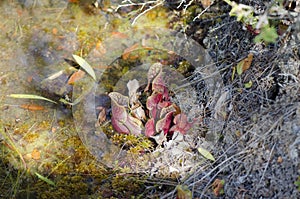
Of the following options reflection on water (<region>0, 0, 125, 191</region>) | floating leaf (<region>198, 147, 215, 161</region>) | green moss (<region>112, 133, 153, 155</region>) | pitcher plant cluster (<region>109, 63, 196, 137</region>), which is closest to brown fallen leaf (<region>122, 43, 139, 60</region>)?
reflection on water (<region>0, 0, 125, 191</region>)

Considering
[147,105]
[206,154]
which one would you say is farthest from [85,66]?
[206,154]

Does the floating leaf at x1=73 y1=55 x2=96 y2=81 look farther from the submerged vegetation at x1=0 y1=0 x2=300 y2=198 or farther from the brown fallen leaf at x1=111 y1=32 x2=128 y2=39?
the brown fallen leaf at x1=111 y1=32 x2=128 y2=39

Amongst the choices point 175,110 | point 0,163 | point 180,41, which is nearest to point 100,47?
point 180,41

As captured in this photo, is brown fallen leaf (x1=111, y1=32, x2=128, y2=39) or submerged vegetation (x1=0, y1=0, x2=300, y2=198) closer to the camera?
submerged vegetation (x1=0, y1=0, x2=300, y2=198)

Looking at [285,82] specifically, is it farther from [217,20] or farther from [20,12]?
[20,12]

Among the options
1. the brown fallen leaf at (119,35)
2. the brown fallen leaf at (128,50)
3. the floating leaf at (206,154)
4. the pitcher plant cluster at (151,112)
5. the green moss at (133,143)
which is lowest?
the green moss at (133,143)

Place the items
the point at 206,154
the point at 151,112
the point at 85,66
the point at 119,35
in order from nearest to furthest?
the point at 206,154 < the point at 151,112 < the point at 85,66 < the point at 119,35

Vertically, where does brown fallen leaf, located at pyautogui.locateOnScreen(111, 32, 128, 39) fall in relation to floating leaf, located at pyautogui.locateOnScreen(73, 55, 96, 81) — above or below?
above

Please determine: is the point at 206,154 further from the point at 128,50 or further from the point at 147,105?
the point at 128,50

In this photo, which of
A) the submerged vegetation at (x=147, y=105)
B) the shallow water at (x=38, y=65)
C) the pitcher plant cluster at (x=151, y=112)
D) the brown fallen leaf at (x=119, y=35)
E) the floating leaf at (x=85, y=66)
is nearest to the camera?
the submerged vegetation at (x=147, y=105)

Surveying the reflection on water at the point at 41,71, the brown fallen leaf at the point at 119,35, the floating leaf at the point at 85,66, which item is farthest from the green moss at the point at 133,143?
the brown fallen leaf at the point at 119,35

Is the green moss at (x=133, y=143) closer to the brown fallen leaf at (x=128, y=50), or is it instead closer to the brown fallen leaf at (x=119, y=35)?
the brown fallen leaf at (x=128, y=50)

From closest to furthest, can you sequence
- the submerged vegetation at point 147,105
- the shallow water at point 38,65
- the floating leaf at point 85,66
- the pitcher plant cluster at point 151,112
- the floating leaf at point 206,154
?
the submerged vegetation at point 147,105 < the floating leaf at point 206,154 < the pitcher plant cluster at point 151,112 < the shallow water at point 38,65 < the floating leaf at point 85,66
